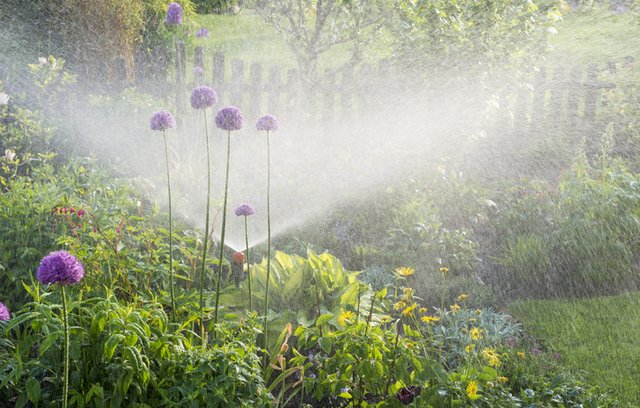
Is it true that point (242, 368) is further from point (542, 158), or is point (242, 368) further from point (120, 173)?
point (542, 158)

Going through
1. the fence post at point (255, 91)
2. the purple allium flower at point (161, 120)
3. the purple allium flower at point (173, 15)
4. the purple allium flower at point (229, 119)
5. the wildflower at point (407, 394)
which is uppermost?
the purple allium flower at point (229, 119)

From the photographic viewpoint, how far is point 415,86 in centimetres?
741

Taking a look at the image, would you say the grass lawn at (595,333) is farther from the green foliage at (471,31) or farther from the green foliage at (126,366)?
the green foliage at (471,31)

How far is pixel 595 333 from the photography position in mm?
4250

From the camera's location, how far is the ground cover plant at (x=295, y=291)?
2.51 metres

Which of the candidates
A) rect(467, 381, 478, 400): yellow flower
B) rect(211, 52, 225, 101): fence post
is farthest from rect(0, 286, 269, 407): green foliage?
rect(211, 52, 225, 101): fence post

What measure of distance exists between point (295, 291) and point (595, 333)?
6.09 ft

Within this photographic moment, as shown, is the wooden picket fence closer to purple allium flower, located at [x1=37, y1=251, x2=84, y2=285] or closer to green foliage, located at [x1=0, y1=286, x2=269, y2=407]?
green foliage, located at [x1=0, y1=286, x2=269, y2=407]

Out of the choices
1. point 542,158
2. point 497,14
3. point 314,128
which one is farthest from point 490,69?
point 314,128

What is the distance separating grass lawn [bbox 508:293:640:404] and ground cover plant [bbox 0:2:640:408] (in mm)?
38

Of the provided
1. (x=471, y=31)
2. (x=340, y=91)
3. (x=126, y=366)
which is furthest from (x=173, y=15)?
(x=126, y=366)

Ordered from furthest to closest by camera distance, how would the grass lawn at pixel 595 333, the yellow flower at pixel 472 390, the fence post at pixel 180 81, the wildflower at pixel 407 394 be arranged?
1. the fence post at pixel 180 81
2. the grass lawn at pixel 595 333
3. the yellow flower at pixel 472 390
4. the wildflower at pixel 407 394

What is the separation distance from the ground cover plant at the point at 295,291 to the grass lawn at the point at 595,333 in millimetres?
38

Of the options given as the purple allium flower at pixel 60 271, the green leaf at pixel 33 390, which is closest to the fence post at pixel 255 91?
the green leaf at pixel 33 390
